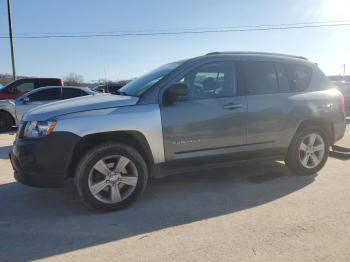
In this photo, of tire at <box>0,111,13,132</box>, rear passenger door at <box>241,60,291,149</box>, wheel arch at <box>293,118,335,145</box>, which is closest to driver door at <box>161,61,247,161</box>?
rear passenger door at <box>241,60,291,149</box>

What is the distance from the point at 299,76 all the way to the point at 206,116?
1.84 metres

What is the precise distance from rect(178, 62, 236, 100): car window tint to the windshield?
1.01ft

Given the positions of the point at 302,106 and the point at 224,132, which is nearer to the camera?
the point at 224,132

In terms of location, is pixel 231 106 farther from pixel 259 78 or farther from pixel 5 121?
pixel 5 121

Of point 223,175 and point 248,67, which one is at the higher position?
point 248,67

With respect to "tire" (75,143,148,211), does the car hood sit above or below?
above

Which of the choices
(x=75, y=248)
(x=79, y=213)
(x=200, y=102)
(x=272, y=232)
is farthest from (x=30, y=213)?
(x=272, y=232)

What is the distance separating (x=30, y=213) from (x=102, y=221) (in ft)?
3.13

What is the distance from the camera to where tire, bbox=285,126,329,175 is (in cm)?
580

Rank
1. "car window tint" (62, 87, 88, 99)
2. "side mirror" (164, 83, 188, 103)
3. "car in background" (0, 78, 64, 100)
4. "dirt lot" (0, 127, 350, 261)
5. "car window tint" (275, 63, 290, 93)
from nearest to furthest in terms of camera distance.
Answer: "dirt lot" (0, 127, 350, 261) → "side mirror" (164, 83, 188, 103) → "car window tint" (275, 63, 290, 93) → "car window tint" (62, 87, 88, 99) → "car in background" (0, 78, 64, 100)

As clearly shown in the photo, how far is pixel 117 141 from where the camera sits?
4.61 meters

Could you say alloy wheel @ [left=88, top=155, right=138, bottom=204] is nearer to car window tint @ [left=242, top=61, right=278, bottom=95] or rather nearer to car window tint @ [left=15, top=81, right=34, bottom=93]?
car window tint @ [left=242, top=61, right=278, bottom=95]

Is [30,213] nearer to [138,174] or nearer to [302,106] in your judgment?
[138,174]

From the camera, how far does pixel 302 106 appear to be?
5.69m
